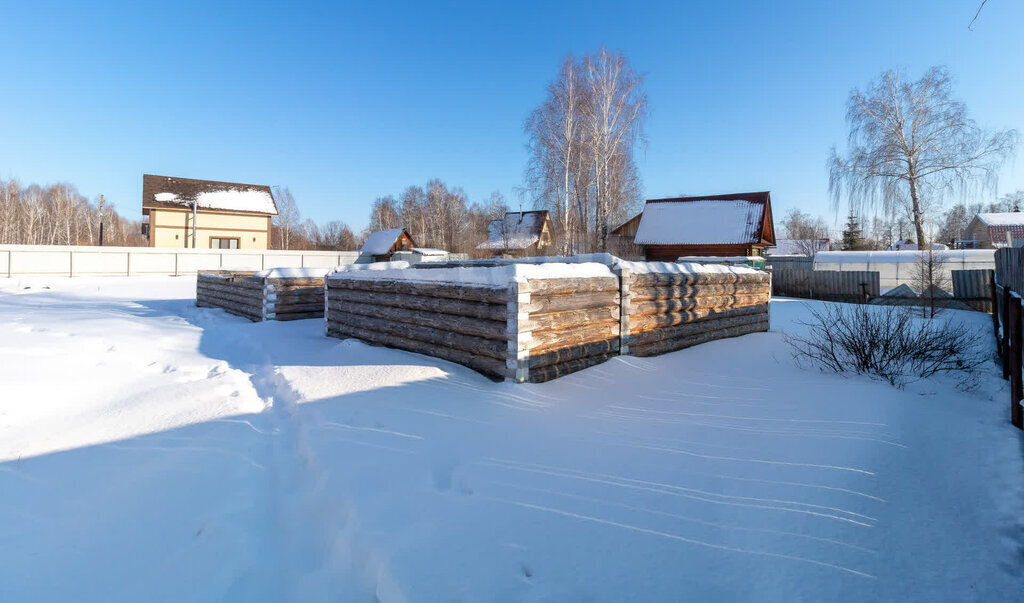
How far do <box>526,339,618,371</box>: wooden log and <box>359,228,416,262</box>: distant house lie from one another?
3267 cm

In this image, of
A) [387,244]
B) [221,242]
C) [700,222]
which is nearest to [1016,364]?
[700,222]

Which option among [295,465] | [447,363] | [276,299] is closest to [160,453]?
[295,465]

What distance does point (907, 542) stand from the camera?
7.39 feet

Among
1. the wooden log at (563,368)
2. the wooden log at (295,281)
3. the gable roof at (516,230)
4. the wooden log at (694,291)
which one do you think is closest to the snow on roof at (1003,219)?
the gable roof at (516,230)

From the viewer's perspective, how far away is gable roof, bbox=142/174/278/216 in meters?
32.4

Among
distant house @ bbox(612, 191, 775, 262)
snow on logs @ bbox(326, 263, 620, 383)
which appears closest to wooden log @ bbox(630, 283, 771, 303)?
snow on logs @ bbox(326, 263, 620, 383)

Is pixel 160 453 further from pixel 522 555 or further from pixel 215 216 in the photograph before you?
pixel 215 216

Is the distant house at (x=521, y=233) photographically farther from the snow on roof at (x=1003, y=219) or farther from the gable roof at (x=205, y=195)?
the snow on roof at (x=1003, y=219)

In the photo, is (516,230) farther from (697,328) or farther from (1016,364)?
(1016,364)

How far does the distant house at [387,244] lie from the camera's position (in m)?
36.8

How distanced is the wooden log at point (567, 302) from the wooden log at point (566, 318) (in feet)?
0.13

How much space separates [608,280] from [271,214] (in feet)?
118

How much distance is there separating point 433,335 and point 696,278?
386 cm

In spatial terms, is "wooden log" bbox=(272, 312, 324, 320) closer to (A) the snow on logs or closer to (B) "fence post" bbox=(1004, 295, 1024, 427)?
(A) the snow on logs
